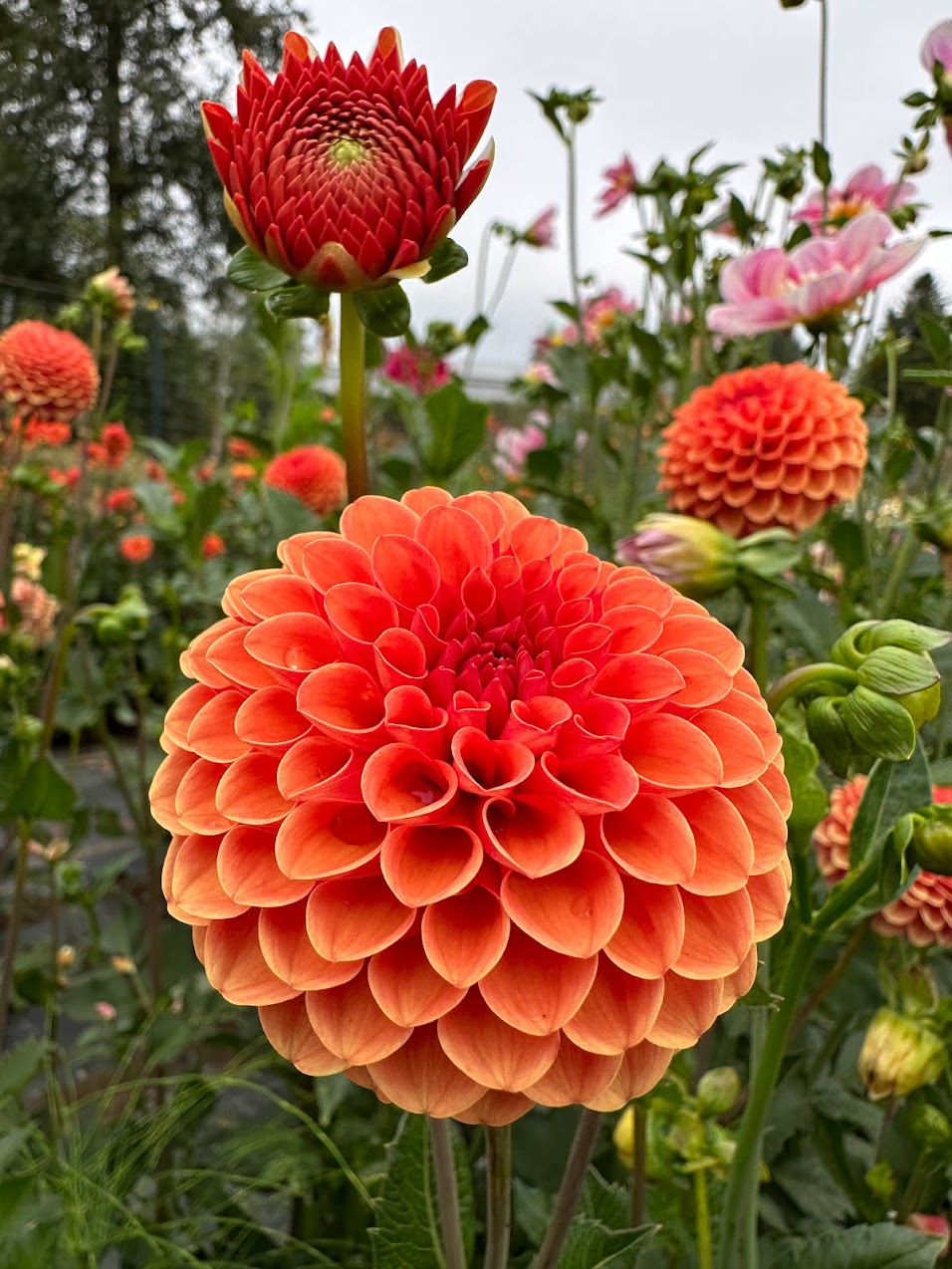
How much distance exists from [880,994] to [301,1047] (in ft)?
1.86

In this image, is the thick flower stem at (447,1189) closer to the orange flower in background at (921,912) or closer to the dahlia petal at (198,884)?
the dahlia petal at (198,884)

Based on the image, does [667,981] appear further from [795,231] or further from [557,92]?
[557,92]

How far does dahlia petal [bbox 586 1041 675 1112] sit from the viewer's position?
0.85ft

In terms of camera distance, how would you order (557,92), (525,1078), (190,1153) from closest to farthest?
1. (525,1078)
2. (190,1153)
3. (557,92)

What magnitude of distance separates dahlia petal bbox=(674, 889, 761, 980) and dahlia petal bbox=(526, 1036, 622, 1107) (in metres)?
0.04

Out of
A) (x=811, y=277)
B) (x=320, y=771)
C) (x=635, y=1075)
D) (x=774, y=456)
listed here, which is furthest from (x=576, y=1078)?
(x=811, y=277)

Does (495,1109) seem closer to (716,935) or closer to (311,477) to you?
(716,935)

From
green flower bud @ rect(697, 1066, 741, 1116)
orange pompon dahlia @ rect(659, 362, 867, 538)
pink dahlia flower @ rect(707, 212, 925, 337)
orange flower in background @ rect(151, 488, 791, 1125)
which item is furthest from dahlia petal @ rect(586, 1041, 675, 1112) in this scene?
pink dahlia flower @ rect(707, 212, 925, 337)

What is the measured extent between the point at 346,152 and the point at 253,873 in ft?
0.94

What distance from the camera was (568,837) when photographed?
0.89 ft

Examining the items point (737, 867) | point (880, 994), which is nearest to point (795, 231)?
point (880, 994)

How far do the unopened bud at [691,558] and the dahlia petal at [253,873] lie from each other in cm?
28

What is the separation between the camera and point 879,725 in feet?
1.05

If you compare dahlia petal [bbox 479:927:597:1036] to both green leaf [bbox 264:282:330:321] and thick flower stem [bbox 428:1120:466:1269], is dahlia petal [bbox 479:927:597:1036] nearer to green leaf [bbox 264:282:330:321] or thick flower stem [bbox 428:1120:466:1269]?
thick flower stem [bbox 428:1120:466:1269]
